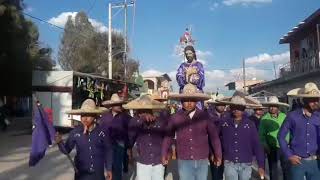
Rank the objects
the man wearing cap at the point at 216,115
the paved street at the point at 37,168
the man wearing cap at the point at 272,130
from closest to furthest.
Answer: the man wearing cap at the point at 216,115
the man wearing cap at the point at 272,130
the paved street at the point at 37,168

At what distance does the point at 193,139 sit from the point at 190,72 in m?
2.86

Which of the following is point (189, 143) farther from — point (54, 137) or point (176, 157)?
point (54, 137)

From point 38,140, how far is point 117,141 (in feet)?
11.6

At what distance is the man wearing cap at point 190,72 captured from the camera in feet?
30.6

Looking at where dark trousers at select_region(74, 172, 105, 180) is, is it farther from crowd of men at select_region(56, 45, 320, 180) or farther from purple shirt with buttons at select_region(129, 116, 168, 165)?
purple shirt with buttons at select_region(129, 116, 168, 165)

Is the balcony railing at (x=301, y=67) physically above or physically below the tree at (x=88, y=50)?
below

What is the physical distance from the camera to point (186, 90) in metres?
6.95

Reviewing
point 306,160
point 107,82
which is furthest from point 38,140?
point 107,82

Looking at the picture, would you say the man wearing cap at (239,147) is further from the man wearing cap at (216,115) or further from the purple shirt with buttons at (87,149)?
the purple shirt with buttons at (87,149)

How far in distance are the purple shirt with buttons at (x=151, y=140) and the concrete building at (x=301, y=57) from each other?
17.9 m

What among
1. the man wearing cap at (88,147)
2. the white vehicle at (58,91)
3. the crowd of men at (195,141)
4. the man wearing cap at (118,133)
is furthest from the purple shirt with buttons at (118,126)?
the white vehicle at (58,91)

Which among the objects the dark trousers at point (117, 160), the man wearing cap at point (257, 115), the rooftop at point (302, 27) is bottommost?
the dark trousers at point (117, 160)

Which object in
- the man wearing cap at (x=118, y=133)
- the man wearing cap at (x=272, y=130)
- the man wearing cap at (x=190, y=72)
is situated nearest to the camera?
the man wearing cap at (x=190, y=72)

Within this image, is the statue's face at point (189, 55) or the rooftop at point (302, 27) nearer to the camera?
the statue's face at point (189, 55)
